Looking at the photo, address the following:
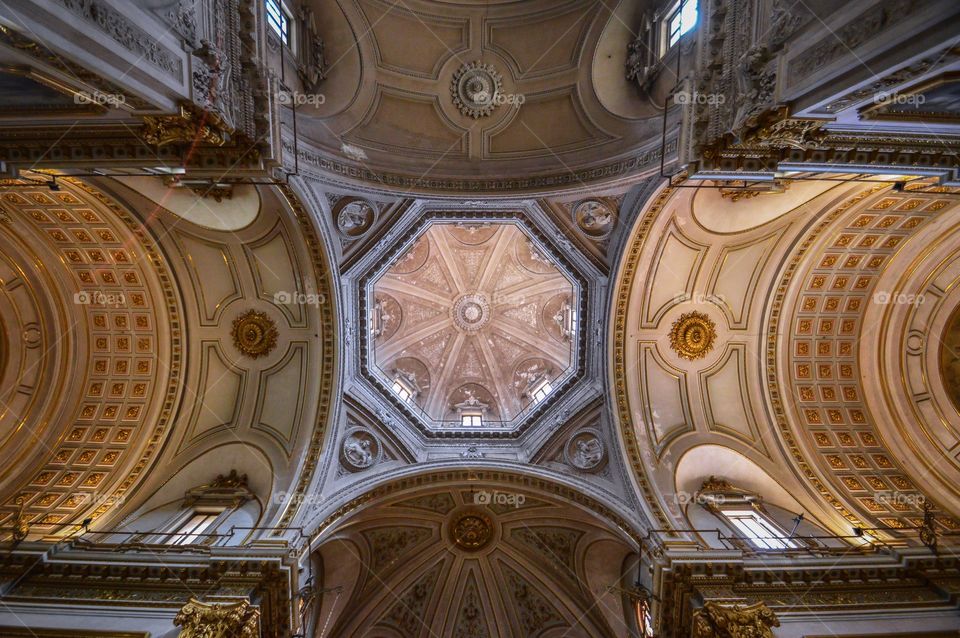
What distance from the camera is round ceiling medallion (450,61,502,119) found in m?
14.1

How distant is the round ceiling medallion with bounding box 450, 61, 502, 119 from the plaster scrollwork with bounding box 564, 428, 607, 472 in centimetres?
1241

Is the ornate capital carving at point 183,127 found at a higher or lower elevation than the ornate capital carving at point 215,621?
higher

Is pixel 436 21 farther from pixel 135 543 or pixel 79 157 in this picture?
pixel 135 543

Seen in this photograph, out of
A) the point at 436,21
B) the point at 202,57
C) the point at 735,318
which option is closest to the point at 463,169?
the point at 436,21
